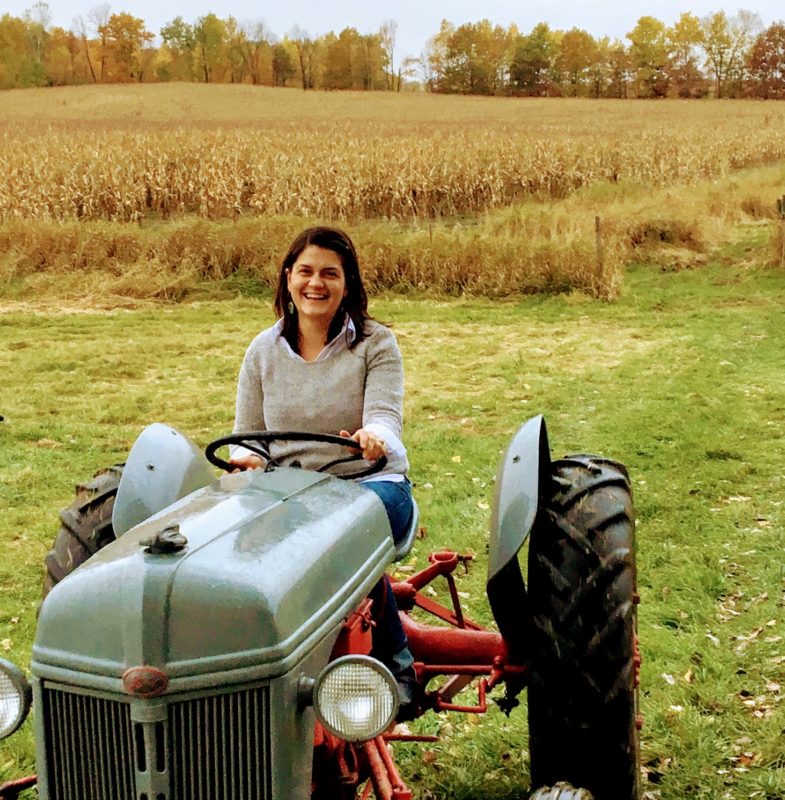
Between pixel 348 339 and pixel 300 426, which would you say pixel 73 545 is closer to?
pixel 300 426

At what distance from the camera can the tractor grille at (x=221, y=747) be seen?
189cm

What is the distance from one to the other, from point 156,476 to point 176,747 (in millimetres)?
1114

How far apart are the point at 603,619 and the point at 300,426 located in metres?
1.08

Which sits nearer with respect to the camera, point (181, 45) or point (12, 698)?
point (12, 698)

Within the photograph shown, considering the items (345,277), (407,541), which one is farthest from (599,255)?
(407,541)

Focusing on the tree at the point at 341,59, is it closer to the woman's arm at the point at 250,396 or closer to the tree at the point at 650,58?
the tree at the point at 650,58

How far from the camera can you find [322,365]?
3.13 meters

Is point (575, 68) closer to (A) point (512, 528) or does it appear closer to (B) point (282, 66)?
(B) point (282, 66)

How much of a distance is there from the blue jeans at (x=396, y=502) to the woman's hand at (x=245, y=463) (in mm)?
317

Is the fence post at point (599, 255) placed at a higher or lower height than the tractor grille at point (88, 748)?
lower

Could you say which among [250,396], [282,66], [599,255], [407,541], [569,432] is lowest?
[569,432]

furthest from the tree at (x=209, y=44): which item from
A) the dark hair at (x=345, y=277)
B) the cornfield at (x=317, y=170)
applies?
the dark hair at (x=345, y=277)

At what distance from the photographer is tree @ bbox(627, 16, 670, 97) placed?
56000mm

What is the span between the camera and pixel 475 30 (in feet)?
186
